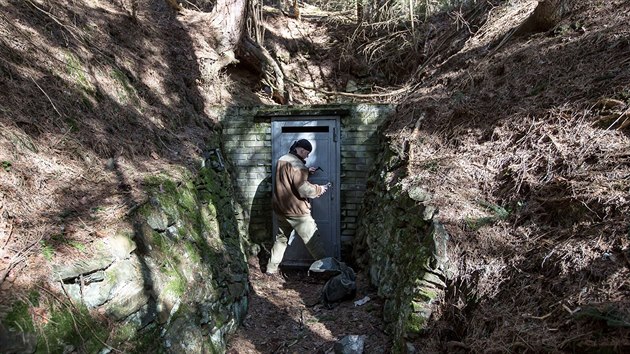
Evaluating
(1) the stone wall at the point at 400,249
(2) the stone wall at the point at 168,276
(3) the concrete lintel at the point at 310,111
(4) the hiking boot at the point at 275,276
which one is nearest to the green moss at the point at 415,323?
(1) the stone wall at the point at 400,249

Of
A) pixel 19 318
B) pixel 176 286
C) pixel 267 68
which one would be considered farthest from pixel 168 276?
pixel 267 68

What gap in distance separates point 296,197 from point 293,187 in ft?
0.56

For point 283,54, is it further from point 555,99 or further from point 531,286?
point 531,286

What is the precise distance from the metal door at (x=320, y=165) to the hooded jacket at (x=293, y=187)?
0.61 metres

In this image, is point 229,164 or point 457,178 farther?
point 229,164

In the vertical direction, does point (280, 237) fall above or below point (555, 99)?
below

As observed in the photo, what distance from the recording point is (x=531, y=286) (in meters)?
2.78

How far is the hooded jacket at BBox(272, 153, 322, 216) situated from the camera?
607cm

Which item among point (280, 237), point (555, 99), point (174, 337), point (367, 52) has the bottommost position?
point (174, 337)

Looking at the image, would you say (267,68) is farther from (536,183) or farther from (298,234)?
(536,183)

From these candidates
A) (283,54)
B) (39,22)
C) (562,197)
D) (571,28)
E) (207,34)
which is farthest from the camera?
(283,54)

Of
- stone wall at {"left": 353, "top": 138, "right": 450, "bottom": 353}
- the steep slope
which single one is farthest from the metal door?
the steep slope

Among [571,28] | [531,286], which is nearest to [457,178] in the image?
[531,286]

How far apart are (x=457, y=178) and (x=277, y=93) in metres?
5.43
